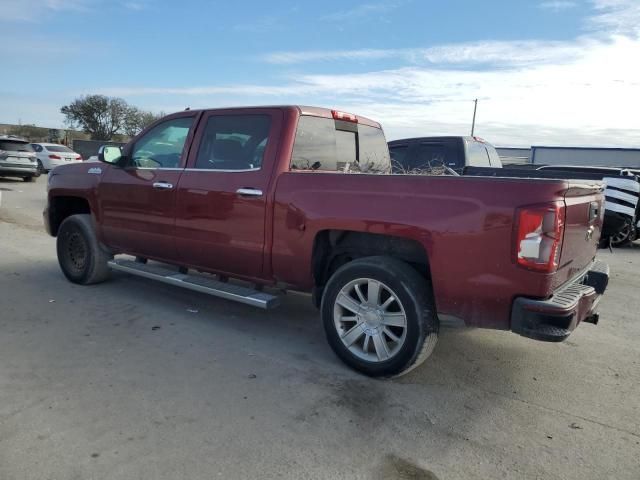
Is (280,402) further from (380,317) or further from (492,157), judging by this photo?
(492,157)

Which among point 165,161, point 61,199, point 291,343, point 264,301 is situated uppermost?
point 165,161

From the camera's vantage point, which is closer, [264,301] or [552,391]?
[552,391]

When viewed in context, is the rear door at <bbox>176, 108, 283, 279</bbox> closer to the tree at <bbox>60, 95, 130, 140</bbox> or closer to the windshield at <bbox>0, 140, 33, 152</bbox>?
the windshield at <bbox>0, 140, 33, 152</bbox>

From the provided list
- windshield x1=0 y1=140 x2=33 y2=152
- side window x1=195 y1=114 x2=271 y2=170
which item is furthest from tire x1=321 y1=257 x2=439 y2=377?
windshield x1=0 y1=140 x2=33 y2=152

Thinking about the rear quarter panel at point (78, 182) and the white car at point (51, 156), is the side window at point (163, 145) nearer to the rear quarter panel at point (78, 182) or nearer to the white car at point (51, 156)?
the rear quarter panel at point (78, 182)

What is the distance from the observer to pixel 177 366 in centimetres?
382

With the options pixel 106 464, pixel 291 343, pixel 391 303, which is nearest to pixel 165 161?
pixel 291 343

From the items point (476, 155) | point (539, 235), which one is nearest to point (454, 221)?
point (539, 235)

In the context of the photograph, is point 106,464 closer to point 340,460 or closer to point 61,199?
point 340,460

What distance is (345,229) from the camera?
3.74 meters

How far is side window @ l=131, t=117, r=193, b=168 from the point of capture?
499cm

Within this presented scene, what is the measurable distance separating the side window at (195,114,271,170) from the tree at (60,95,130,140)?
5065 cm

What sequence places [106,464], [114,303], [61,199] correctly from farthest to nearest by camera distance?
[61,199] → [114,303] → [106,464]

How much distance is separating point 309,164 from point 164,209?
155 centimetres
